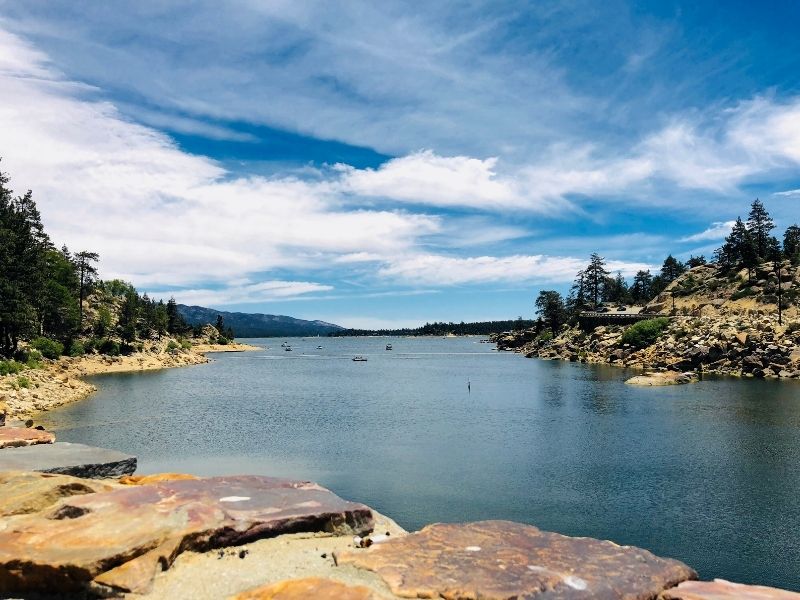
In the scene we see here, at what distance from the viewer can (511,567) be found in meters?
11.7

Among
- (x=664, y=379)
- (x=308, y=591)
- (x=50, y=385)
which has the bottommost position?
(x=664, y=379)

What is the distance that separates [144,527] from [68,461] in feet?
39.0

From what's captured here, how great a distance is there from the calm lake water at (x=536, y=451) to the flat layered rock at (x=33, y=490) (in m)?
13.4

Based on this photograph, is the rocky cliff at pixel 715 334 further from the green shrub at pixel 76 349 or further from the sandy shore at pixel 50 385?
the green shrub at pixel 76 349

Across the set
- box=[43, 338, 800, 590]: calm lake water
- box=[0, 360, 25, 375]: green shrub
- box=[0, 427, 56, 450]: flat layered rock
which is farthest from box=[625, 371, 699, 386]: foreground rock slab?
box=[0, 360, 25, 375]: green shrub

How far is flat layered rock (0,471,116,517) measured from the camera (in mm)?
13727

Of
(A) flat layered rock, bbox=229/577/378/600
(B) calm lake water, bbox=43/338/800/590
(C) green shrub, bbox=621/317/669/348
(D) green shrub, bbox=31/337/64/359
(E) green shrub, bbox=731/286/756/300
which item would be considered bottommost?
(B) calm lake water, bbox=43/338/800/590

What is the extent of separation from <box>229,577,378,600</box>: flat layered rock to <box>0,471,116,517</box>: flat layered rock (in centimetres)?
701

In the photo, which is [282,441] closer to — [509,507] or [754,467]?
[509,507]

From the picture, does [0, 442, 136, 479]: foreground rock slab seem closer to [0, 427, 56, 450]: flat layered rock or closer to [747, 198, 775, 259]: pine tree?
[0, 427, 56, 450]: flat layered rock

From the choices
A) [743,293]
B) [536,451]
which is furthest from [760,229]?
[536,451]

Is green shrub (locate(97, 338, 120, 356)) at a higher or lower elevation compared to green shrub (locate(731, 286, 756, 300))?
lower

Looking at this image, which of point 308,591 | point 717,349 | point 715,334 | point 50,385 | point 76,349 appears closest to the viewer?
point 308,591

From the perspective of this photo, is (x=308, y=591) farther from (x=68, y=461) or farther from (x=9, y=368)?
(x=9, y=368)
